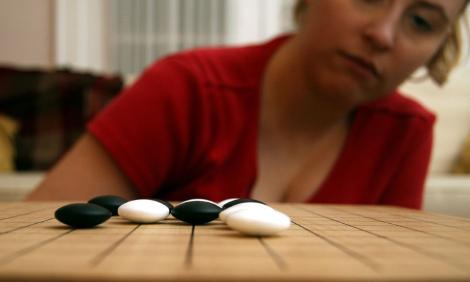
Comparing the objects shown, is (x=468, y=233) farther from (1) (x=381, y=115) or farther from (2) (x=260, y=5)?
(2) (x=260, y=5)

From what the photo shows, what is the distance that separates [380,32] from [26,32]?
262 cm

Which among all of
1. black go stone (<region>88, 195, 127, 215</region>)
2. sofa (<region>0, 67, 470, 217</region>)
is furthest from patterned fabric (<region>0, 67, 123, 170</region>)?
black go stone (<region>88, 195, 127, 215</region>)

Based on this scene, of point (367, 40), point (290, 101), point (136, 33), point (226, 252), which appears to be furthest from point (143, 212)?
point (136, 33)

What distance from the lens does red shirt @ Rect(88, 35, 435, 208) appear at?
3.07ft

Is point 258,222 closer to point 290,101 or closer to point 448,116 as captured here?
point 290,101

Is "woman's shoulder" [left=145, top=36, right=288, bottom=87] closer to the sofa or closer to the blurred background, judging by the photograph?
the sofa

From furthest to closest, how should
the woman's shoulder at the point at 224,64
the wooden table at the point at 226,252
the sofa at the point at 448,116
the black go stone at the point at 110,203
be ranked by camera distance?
1. the sofa at the point at 448,116
2. the woman's shoulder at the point at 224,64
3. the black go stone at the point at 110,203
4. the wooden table at the point at 226,252

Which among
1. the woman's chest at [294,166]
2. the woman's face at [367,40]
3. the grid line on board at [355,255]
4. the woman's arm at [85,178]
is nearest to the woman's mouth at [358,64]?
the woman's face at [367,40]

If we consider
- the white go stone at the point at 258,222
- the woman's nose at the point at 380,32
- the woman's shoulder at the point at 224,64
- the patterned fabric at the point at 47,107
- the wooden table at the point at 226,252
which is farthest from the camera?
the patterned fabric at the point at 47,107

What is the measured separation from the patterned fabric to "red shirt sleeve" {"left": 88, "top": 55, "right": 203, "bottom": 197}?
3.68ft

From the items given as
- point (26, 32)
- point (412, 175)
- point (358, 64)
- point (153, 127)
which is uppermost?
point (26, 32)

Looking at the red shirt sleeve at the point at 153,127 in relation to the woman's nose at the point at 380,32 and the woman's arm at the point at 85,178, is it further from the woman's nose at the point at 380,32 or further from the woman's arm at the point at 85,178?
the woman's nose at the point at 380,32

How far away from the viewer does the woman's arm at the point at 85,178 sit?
0.89 meters

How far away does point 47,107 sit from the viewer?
2045 mm
